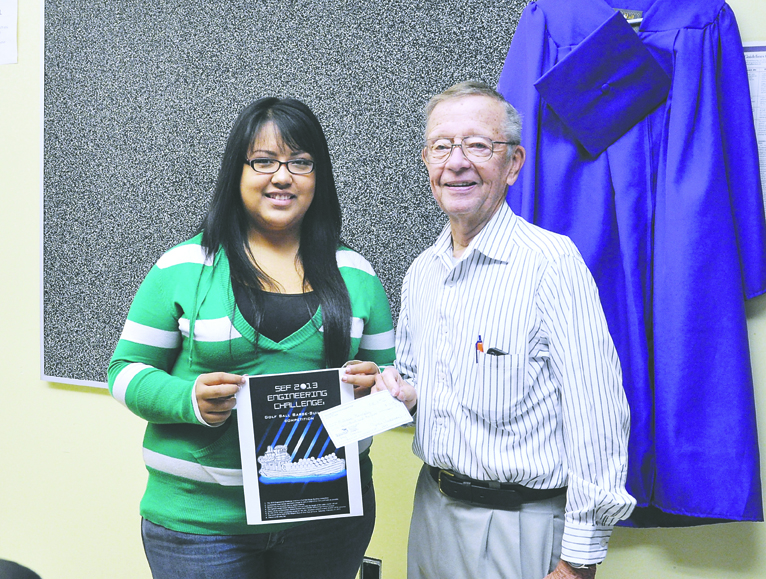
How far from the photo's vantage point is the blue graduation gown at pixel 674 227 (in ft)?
3.09

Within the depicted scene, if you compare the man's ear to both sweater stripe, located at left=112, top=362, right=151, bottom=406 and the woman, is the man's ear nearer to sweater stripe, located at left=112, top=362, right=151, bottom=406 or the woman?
the woman

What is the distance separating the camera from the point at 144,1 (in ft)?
4.67

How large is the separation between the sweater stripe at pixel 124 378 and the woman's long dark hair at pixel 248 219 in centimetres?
17

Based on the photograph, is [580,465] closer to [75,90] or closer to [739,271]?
[739,271]

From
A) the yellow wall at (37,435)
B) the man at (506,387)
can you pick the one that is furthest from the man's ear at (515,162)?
the yellow wall at (37,435)

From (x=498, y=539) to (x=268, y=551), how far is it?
324mm

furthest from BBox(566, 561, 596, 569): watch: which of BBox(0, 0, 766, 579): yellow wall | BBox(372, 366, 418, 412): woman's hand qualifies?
BBox(0, 0, 766, 579): yellow wall

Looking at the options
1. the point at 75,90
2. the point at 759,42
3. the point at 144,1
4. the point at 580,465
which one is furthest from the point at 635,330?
the point at 75,90

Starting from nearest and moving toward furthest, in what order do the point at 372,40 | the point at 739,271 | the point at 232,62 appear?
1. the point at 739,271
2. the point at 372,40
3. the point at 232,62

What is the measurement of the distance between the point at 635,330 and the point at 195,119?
100 cm

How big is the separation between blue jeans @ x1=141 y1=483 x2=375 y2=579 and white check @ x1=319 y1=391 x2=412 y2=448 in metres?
0.15

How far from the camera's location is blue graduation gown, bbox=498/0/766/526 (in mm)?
942

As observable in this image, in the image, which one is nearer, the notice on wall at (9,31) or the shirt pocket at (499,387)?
the shirt pocket at (499,387)

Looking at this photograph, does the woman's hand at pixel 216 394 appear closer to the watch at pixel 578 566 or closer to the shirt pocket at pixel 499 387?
the shirt pocket at pixel 499 387
